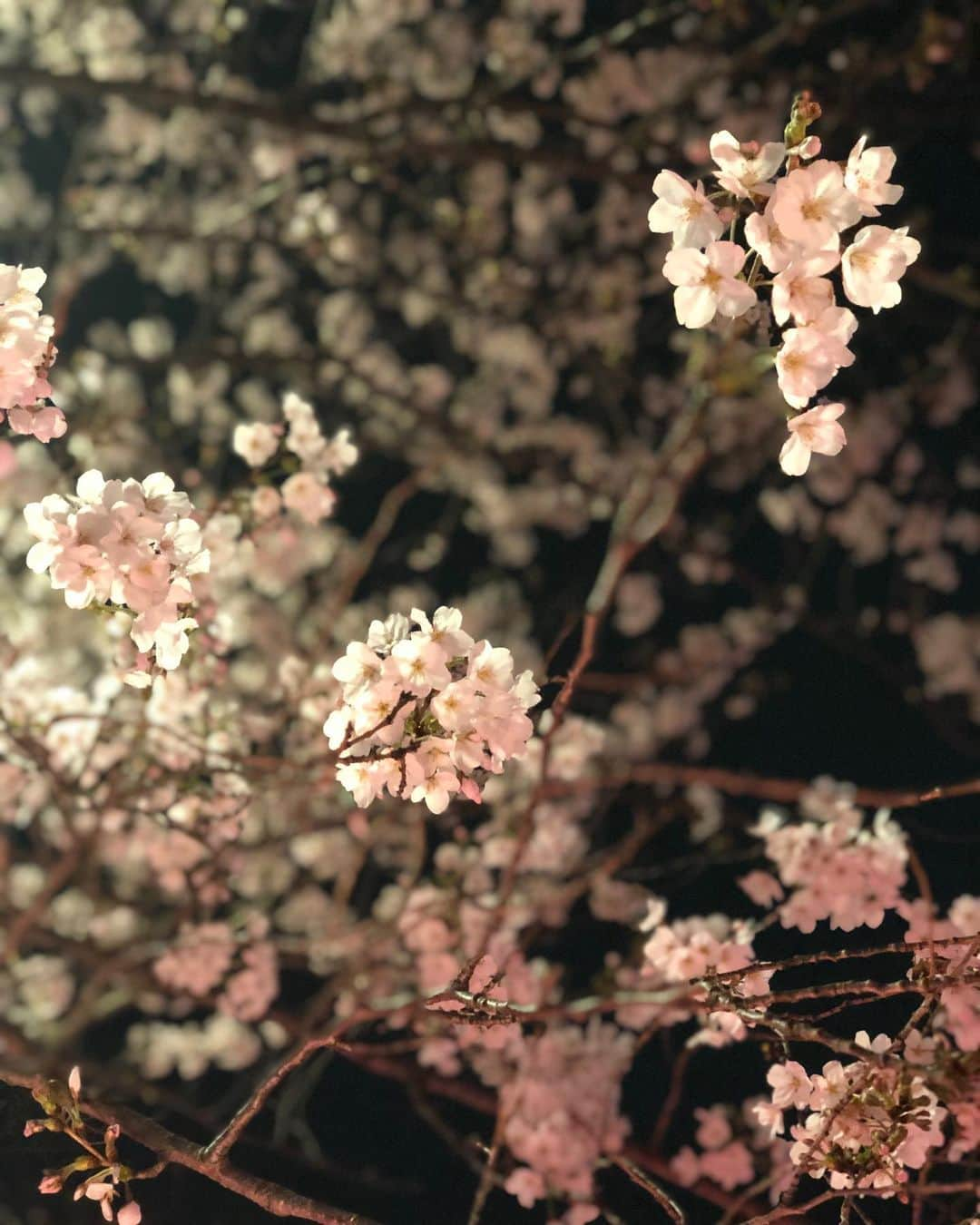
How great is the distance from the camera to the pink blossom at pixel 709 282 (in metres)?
1.53

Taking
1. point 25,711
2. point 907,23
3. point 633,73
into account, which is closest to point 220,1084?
point 25,711

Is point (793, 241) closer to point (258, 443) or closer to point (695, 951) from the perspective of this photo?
point (258, 443)

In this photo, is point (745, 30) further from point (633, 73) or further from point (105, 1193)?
point (105, 1193)

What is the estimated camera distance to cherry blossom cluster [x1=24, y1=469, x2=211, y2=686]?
5.60ft

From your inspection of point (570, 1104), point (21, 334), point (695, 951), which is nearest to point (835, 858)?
point (695, 951)

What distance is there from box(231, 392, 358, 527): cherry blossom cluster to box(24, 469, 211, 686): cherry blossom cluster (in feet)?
3.33

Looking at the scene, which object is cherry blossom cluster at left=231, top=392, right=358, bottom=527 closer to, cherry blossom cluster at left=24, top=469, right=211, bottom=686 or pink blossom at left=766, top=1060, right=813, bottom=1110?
cherry blossom cluster at left=24, top=469, right=211, bottom=686

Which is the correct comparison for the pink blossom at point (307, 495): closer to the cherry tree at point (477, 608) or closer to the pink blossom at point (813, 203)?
the cherry tree at point (477, 608)

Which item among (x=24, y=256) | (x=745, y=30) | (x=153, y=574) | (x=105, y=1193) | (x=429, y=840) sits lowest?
(x=105, y=1193)

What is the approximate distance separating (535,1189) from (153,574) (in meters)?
2.91

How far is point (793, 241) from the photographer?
1.53 metres

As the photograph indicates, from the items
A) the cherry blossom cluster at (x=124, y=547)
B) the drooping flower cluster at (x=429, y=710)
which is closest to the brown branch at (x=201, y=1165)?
the drooping flower cluster at (x=429, y=710)

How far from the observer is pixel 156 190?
23.0 ft

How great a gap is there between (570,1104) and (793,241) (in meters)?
3.84
